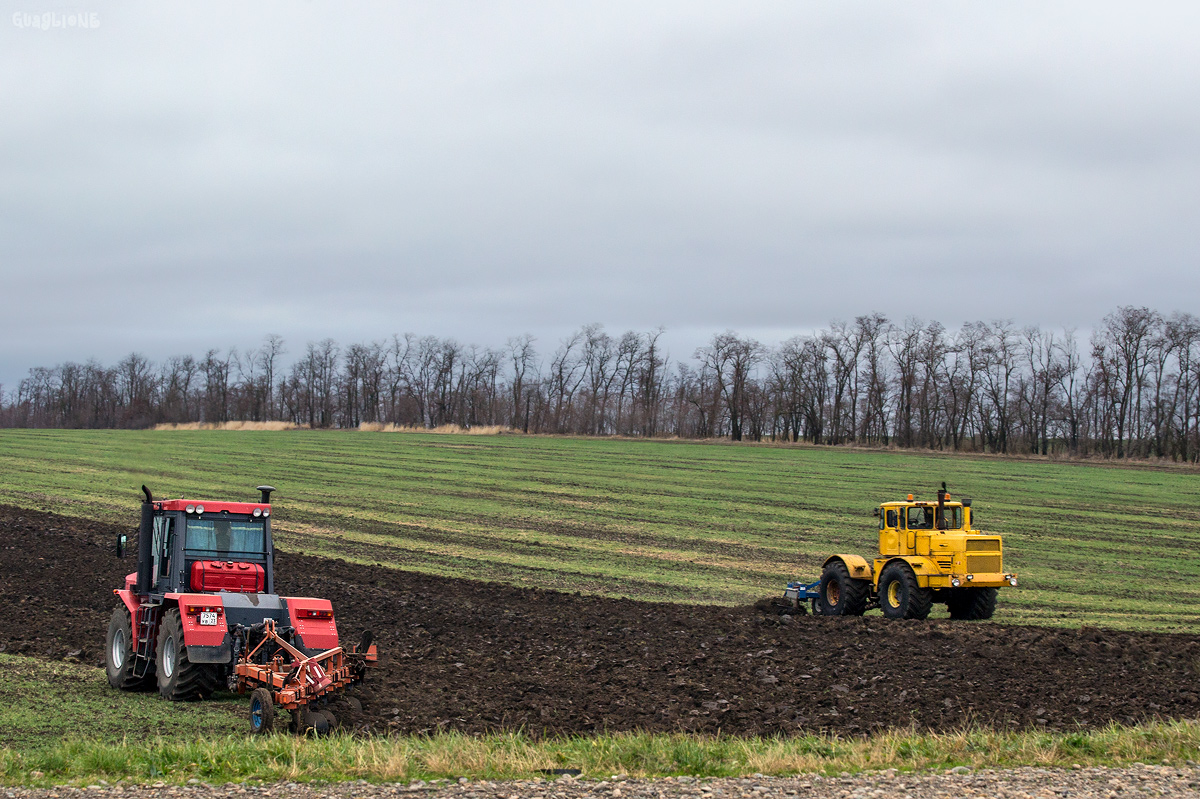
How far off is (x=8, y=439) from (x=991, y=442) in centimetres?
7864

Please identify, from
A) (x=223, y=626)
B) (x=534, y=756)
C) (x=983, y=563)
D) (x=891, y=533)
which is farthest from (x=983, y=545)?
(x=223, y=626)

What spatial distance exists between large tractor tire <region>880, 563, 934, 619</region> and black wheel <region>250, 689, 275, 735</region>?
1380 cm

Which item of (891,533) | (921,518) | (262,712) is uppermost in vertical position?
(921,518)

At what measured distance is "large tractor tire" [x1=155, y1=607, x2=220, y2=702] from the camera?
12.3m

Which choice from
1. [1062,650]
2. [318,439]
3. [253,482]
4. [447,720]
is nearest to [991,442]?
[318,439]

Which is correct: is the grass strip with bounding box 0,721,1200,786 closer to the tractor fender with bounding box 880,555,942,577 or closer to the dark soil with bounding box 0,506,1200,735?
the dark soil with bounding box 0,506,1200,735

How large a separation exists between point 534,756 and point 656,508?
3172 cm

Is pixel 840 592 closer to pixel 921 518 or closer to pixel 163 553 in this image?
pixel 921 518

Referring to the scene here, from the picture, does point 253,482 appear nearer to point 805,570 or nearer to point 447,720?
point 805,570

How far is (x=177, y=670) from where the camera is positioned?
12297 mm

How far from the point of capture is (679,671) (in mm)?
15172

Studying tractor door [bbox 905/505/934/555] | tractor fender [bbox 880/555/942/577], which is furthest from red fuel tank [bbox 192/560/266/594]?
tractor door [bbox 905/505/934/555]

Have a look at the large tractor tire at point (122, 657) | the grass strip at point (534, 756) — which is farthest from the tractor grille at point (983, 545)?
the large tractor tire at point (122, 657)

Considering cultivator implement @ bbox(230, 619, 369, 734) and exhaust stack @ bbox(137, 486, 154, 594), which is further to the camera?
exhaust stack @ bbox(137, 486, 154, 594)
